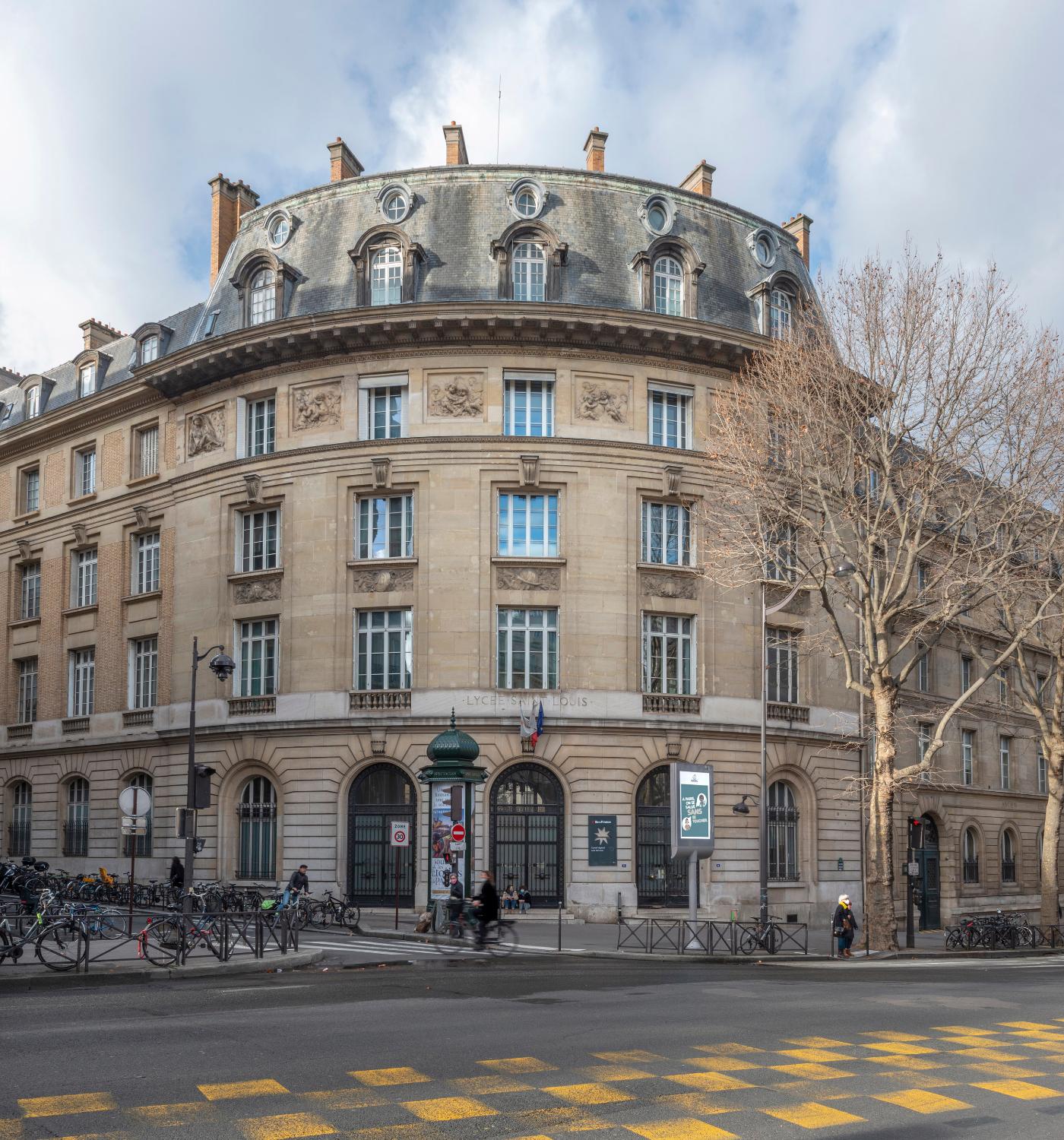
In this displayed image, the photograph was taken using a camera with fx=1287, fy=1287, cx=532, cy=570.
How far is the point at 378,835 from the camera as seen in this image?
35.2 metres

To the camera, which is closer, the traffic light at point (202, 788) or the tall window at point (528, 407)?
the traffic light at point (202, 788)

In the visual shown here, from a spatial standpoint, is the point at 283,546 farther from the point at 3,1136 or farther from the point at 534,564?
the point at 3,1136

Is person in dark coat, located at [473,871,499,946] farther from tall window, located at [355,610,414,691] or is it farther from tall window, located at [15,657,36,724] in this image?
tall window, located at [15,657,36,724]

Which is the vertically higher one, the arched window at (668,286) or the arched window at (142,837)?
the arched window at (668,286)

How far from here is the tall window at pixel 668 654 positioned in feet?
118

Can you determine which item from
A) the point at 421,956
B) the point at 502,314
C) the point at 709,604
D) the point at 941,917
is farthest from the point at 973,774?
the point at 421,956

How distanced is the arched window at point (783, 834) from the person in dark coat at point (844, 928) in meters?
8.93

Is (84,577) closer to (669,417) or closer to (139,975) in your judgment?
(669,417)

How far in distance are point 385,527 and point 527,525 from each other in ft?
13.4

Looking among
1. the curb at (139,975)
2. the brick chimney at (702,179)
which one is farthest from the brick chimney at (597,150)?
the curb at (139,975)

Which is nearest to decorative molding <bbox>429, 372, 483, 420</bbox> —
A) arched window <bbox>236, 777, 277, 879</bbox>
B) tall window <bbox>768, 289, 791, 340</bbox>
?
tall window <bbox>768, 289, 791, 340</bbox>

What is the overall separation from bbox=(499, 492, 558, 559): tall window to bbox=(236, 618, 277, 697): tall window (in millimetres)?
7276

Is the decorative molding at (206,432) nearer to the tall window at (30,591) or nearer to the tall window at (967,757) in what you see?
the tall window at (30,591)

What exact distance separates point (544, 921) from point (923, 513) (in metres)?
14.2
